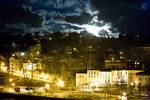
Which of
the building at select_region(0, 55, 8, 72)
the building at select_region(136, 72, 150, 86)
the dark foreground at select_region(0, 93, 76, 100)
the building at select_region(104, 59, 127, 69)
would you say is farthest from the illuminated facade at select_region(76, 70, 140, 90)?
the building at select_region(0, 55, 8, 72)

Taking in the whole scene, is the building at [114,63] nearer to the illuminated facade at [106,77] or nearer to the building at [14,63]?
the illuminated facade at [106,77]

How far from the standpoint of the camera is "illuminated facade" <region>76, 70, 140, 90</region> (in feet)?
69.2

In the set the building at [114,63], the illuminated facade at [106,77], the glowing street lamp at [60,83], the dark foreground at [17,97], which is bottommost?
the dark foreground at [17,97]

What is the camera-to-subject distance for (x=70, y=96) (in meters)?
17.9

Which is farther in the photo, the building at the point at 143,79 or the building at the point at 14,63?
the building at the point at 14,63

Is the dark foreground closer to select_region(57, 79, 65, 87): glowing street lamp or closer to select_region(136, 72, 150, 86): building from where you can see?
select_region(57, 79, 65, 87): glowing street lamp

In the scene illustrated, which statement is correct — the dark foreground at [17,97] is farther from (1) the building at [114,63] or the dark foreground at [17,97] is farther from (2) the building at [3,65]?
(1) the building at [114,63]

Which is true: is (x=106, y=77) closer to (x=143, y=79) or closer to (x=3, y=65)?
(x=143, y=79)

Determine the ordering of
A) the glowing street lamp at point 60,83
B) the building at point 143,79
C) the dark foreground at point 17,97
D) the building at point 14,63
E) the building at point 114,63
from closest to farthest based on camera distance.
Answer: the dark foreground at point 17,97
the building at point 143,79
the glowing street lamp at point 60,83
the building at point 114,63
the building at point 14,63

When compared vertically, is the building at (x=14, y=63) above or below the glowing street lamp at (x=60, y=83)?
above

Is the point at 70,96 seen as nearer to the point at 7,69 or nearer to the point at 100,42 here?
the point at 7,69

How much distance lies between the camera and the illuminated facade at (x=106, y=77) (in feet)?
69.2

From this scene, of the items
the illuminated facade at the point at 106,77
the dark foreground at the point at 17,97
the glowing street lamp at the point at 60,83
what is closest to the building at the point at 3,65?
the glowing street lamp at the point at 60,83

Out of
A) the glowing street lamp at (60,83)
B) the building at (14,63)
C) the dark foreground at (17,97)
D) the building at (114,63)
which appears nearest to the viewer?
the dark foreground at (17,97)
